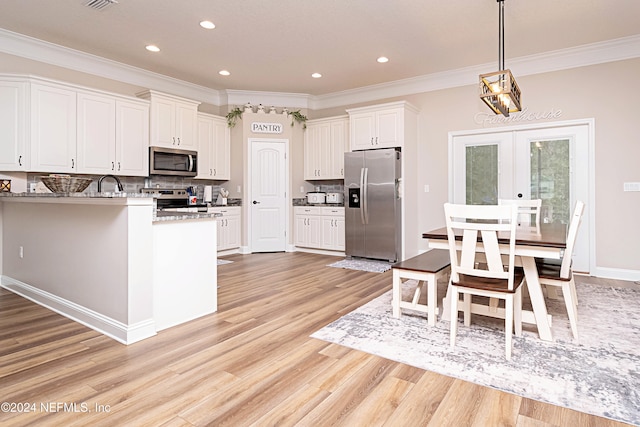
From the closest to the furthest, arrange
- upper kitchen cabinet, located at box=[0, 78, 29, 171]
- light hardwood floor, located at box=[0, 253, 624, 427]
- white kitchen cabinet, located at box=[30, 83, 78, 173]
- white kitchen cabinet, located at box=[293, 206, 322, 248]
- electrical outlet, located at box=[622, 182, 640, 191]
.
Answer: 1. light hardwood floor, located at box=[0, 253, 624, 427]
2. upper kitchen cabinet, located at box=[0, 78, 29, 171]
3. white kitchen cabinet, located at box=[30, 83, 78, 173]
4. electrical outlet, located at box=[622, 182, 640, 191]
5. white kitchen cabinet, located at box=[293, 206, 322, 248]

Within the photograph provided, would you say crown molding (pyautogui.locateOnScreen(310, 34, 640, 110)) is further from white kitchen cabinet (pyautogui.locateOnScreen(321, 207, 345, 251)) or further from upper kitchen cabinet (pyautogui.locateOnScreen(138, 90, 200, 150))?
upper kitchen cabinet (pyautogui.locateOnScreen(138, 90, 200, 150))

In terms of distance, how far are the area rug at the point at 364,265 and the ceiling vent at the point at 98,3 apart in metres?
4.03

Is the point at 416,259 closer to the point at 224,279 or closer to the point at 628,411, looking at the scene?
the point at 628,411

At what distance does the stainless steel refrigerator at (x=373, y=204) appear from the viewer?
5445 mm

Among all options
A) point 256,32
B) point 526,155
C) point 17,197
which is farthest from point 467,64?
point 17,197

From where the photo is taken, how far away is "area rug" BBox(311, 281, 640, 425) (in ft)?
6.09

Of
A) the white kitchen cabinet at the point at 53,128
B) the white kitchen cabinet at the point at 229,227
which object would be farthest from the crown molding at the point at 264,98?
the white kitchen cabinet at the point at 53,128

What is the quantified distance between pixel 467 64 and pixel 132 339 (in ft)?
17.4

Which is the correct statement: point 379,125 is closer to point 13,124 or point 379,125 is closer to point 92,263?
point 92,263

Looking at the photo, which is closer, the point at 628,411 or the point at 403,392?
the point at 628,411

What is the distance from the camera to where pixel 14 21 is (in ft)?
12.7

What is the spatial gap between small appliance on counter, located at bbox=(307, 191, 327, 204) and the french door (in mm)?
2174

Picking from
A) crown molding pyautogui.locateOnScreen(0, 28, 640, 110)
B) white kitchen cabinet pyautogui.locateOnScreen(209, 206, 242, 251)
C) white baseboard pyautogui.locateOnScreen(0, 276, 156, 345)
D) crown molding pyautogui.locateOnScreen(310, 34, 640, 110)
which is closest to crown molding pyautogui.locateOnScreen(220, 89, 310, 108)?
crown molding pyautogui.locateOnScreen(0, 28, 640, 110)

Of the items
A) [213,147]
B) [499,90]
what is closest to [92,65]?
[213,147]
